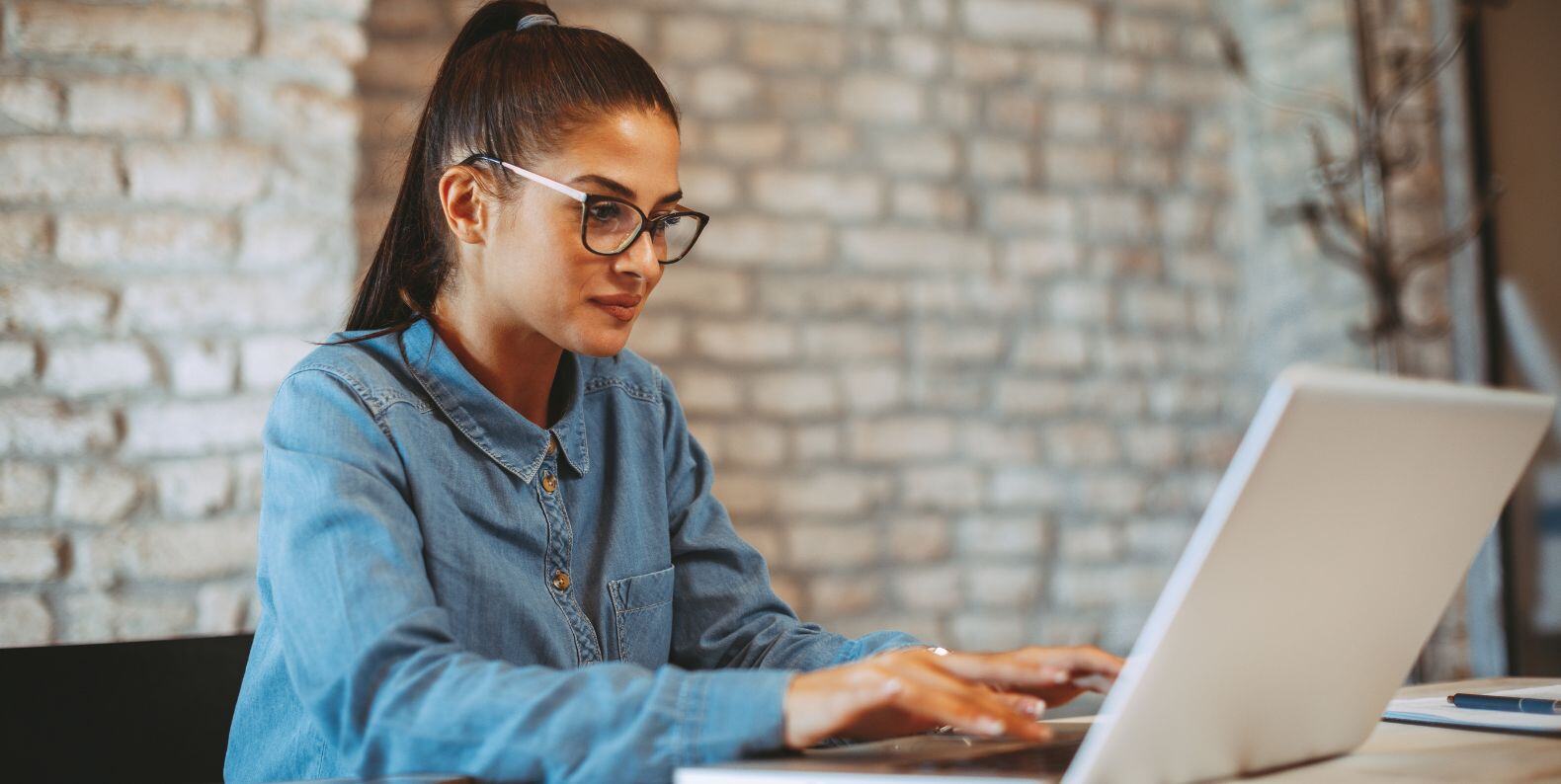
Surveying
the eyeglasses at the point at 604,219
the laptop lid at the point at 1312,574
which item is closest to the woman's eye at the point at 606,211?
the eyeglasses at the point at 604,219

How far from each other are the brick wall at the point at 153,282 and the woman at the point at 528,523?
0.89 meters

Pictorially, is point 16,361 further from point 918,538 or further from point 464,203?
point 918,538

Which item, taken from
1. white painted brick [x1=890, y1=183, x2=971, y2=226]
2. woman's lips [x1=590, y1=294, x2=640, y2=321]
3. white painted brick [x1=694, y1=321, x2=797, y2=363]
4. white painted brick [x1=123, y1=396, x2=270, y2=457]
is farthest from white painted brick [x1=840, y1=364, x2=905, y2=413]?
woman's lips [x1=590, y1=294, x2=640, y2=321]

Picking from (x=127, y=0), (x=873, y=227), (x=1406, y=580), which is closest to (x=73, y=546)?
(x=127, y=0)

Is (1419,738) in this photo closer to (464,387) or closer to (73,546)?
(464,387)

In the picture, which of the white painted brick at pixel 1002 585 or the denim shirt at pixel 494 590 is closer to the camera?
the denim shirt at pixel 494 590

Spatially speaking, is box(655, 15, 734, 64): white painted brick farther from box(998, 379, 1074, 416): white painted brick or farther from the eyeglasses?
the eyeglasses

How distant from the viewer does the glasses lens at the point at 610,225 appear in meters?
1.37

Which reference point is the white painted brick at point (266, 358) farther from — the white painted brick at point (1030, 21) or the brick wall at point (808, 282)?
the white painted brick at point (1030, 21)

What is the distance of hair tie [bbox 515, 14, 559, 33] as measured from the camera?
60.4 inches

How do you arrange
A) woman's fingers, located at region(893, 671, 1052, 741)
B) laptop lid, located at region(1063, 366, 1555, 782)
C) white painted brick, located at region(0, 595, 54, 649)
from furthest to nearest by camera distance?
white painted brick, located at region(0, 595, 54, 649) → woman's fingers, located at region(893, 671, 1052, 741) → laptop lid, located at region(1063, 366, 1555, 782)

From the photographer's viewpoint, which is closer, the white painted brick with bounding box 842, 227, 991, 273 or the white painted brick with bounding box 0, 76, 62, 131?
the white painted brick with bounding box 0, 76, 62, 131

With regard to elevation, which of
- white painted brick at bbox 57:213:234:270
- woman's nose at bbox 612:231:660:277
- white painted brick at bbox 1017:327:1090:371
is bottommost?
white painted brick at bbox 1017:327:1090:371

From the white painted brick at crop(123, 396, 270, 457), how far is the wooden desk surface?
1.83 m
